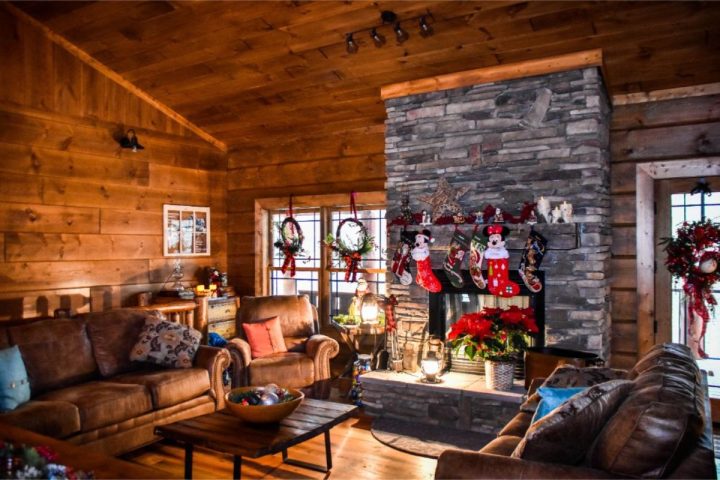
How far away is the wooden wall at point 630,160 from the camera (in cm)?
422

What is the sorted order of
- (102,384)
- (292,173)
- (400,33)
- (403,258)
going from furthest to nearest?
(292,173)
(403,258)
(400,33)
(102,384)

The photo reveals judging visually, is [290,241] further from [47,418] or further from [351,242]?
[47,418]

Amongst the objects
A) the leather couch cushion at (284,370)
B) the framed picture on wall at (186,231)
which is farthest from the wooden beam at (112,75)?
the leather couch cushion at (284,370)

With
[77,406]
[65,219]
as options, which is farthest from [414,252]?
[65,219]

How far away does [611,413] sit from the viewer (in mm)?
2061

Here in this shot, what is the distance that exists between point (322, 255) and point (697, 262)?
3.57 meters

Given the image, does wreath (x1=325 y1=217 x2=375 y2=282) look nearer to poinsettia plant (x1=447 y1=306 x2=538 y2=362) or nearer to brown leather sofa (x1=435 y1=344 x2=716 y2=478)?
poinsettia plant (x1=447 y1=306 x2=538 y2=362)

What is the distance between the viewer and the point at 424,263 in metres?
4.52

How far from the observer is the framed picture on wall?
5.98 metres

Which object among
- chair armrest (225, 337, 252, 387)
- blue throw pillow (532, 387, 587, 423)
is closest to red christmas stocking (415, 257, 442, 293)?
chair armrest (225, 337, 252, 387)

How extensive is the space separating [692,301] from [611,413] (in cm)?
244

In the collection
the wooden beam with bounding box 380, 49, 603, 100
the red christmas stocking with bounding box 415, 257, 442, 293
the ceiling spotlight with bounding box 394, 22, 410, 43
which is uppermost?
the ceiling spotlight with bounding box 394, 22, 410, 43

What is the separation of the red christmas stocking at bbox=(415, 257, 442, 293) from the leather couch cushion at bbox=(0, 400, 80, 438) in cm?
264

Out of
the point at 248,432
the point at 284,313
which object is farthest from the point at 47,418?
the point at 284,313
